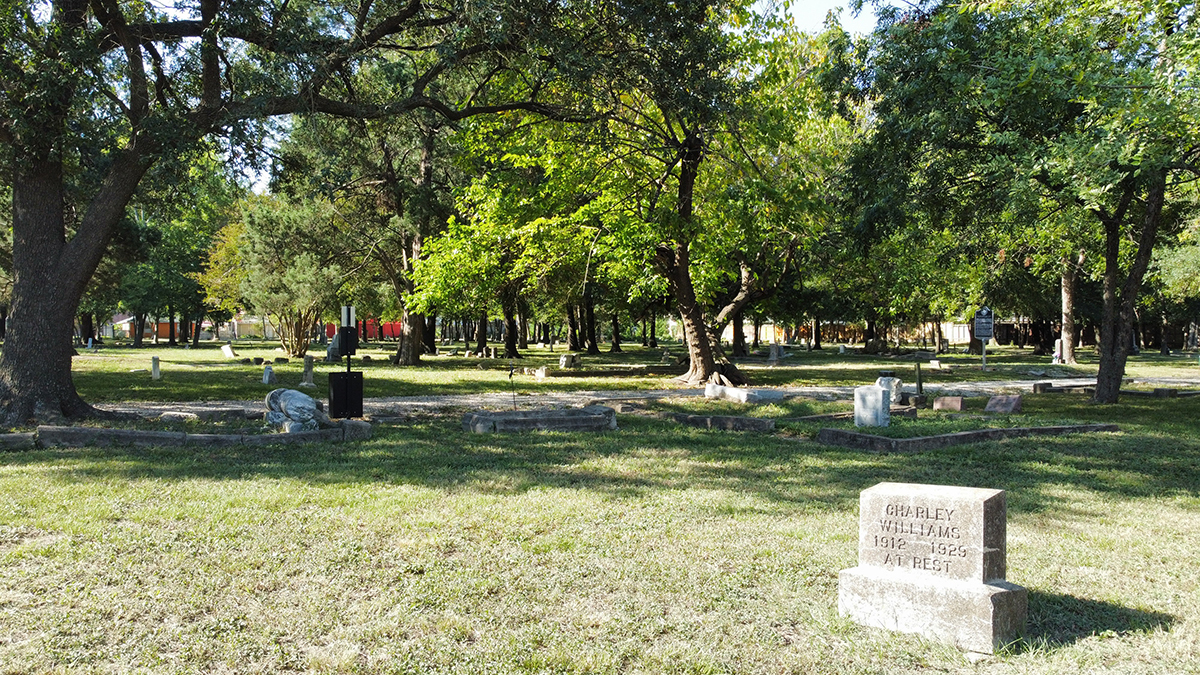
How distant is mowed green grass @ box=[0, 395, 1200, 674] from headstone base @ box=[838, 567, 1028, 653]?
10 cm

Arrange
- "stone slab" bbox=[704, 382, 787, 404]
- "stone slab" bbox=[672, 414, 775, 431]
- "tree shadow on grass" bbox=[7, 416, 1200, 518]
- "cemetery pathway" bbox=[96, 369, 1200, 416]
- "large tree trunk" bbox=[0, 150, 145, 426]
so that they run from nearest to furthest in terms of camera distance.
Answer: "tree shadow on grass" bbox=[7, 416, 1200, 518]
"large tree trunk" bbox=[0, 150, 145, 426]
"stone slab" bbox=[672, 414, 775, 431]
"cemetery pathway" bbox=[96, 369, 1200, 416]
"stone slab" bbox=[704, 382, 787, 404]

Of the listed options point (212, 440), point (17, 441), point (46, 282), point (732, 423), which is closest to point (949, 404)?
point (732, 423)

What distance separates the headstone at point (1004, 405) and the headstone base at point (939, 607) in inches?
426

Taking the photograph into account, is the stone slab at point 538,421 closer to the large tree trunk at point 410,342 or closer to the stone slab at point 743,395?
the stone slab at point 743,395

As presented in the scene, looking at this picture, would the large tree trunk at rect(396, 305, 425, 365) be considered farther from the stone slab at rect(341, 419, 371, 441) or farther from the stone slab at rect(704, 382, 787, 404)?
the stone slab at rect(341, 419, 371, 441)

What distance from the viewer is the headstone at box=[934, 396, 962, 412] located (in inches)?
565

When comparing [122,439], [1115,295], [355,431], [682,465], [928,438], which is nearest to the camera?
[682,465]

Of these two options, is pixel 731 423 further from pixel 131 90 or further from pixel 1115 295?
pixel 131 90

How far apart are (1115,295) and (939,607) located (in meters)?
14.4

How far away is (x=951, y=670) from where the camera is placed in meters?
3.60

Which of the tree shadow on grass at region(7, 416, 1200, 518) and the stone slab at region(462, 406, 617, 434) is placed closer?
the tree shadow on grass at region(7, 416, 1200, 518)

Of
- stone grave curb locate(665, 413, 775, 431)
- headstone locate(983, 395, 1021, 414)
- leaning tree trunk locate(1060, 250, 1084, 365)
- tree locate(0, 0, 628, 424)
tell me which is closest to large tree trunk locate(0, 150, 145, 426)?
tree locate(0, 0, 628, 424)

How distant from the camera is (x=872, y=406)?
1154 cm

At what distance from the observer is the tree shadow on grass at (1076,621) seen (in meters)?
3.90
